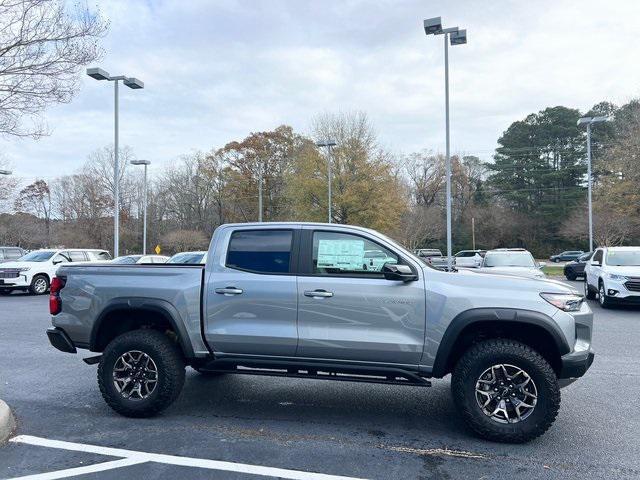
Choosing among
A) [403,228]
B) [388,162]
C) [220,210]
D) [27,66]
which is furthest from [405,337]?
[220,210]

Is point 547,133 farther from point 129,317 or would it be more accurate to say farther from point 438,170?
point 129,317

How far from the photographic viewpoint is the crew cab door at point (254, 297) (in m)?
4.91

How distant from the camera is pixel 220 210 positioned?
199ft

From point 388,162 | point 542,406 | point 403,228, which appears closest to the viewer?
point 542,406

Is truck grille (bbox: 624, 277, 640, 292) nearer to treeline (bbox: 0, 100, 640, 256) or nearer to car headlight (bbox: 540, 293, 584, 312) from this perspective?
car headlight (bbox: 540, 293, 584, 312)

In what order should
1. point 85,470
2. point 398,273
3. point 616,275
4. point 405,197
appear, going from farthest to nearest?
point 405,197 < point 616,275 < point 398,273 < point 85,470

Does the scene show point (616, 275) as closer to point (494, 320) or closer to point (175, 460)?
point (494, 320)

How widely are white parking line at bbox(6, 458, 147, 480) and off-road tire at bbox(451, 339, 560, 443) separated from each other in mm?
2809

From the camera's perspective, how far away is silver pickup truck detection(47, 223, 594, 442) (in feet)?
15.0

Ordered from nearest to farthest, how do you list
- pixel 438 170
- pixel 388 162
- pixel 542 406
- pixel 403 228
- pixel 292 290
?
pixel 542 406 → pixel 292 290 → pixel 388 162 → pixel 403 228 → pixel 438 170

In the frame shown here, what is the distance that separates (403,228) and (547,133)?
96.7 ft

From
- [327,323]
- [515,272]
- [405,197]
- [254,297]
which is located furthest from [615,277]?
[405,197]

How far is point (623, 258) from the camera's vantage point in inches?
549

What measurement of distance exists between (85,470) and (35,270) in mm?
17144
